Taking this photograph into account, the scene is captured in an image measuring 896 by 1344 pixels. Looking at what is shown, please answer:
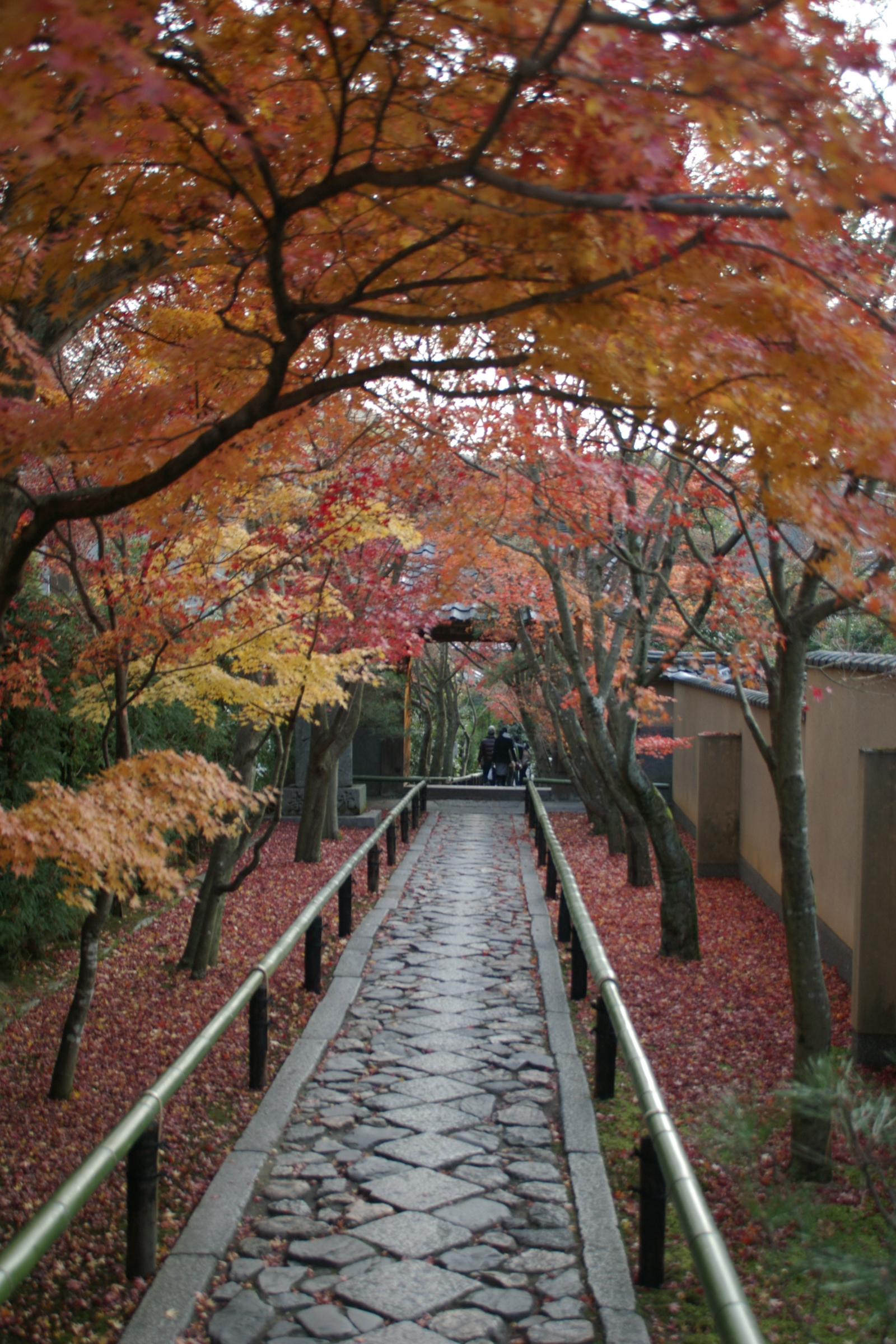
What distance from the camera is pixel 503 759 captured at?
2550 centimetres

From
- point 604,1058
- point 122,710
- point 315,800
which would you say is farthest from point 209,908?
point 315,800

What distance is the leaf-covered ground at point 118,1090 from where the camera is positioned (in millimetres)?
3963

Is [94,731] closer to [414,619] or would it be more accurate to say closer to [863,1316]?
[414,619]

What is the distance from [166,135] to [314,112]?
53 centimetres

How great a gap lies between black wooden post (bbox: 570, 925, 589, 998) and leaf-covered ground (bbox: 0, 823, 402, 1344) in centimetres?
196

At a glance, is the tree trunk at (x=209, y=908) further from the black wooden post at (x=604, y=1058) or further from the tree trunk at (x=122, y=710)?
the black wooden post at (x=604, y=1058)

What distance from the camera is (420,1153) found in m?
5.01

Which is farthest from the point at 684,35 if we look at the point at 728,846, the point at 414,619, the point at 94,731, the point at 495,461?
the point at 728,846

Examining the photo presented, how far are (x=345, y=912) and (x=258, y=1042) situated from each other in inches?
149

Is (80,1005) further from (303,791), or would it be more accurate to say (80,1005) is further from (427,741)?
(427,741)

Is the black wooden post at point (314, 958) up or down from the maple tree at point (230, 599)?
down

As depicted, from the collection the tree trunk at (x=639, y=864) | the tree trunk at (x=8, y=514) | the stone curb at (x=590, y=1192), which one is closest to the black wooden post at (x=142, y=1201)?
the stone curb at (x=590, y=1192)

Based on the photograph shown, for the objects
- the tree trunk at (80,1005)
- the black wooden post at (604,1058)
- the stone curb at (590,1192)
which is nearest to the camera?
the stone curb at (590,1192)

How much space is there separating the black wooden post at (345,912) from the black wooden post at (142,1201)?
18.2 feet
